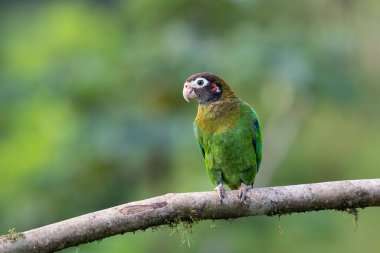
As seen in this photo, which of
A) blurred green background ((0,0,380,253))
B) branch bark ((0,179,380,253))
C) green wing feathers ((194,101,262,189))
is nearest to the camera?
branch bark ((0,179,380,253))

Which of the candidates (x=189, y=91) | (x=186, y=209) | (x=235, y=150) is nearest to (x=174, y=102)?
(x=189, y=91)

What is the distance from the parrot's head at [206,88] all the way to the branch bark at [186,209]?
140cm

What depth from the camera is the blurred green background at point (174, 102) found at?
291 inches

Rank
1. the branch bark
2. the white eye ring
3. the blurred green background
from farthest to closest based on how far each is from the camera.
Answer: the blurred green background, the white eye ring, the branch bark

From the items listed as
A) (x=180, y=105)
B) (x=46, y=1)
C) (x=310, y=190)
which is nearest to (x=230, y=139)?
(x=310, y=190)

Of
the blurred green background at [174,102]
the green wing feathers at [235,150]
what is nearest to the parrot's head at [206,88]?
the green wing feathers at [235,150]

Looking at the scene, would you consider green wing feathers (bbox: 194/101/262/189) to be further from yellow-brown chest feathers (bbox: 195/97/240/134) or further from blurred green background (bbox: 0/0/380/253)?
blurred green background (bbox: 0/0/380/253)

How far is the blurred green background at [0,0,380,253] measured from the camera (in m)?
7.40

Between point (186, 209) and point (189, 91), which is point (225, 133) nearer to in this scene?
point (189, 91)

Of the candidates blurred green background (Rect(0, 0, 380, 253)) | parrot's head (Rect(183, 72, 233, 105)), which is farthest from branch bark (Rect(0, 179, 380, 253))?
blurred green background (Rect(0, 0, 380, 253))

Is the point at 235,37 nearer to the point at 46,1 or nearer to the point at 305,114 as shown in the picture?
the point at 305,114

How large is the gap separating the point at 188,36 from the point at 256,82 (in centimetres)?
93

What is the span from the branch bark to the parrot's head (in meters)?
1.40

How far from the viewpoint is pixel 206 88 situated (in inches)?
247
